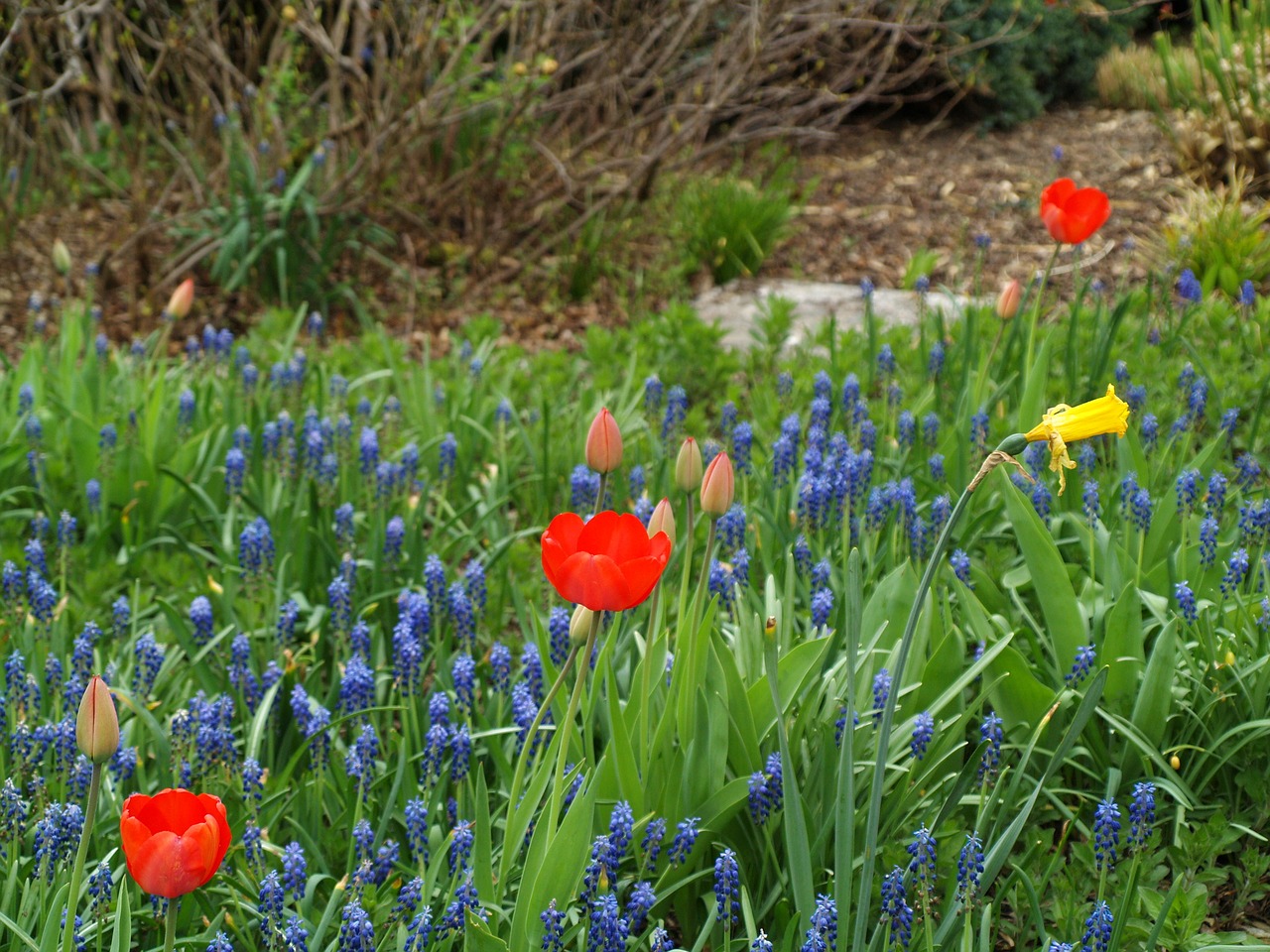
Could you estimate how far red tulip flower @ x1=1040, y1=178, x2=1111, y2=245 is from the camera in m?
3.03

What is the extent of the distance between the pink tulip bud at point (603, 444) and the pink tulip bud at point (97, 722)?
0.75 m

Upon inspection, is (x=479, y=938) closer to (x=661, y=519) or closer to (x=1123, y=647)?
(x=661, y=519)

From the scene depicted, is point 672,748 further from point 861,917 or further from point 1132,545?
point 1132,545

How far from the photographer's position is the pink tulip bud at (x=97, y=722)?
4.14ft

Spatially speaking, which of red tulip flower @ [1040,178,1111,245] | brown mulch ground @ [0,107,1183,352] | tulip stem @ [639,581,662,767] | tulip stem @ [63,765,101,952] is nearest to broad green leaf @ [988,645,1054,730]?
tulip stem @ [639,581,662,767]

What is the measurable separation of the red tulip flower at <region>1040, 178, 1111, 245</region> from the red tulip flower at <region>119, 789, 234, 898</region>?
2.52 meters

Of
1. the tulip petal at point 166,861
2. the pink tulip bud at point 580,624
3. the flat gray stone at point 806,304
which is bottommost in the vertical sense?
the flat gray stone at point 806,304

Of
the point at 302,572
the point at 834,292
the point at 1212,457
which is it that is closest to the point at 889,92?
the point at 834,292

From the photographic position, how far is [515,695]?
1.87 meters

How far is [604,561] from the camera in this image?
1299mm

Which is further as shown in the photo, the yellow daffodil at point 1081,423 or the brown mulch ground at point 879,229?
the brown mulch ground at point 879,229

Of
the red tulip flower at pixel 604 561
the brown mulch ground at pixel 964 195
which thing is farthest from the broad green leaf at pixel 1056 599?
the brown mulch ground at pixel 964 195

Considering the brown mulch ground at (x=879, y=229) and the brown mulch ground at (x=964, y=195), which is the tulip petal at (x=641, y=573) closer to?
the brown mulch ground at (x=879, y=229)

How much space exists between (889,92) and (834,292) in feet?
12.6
